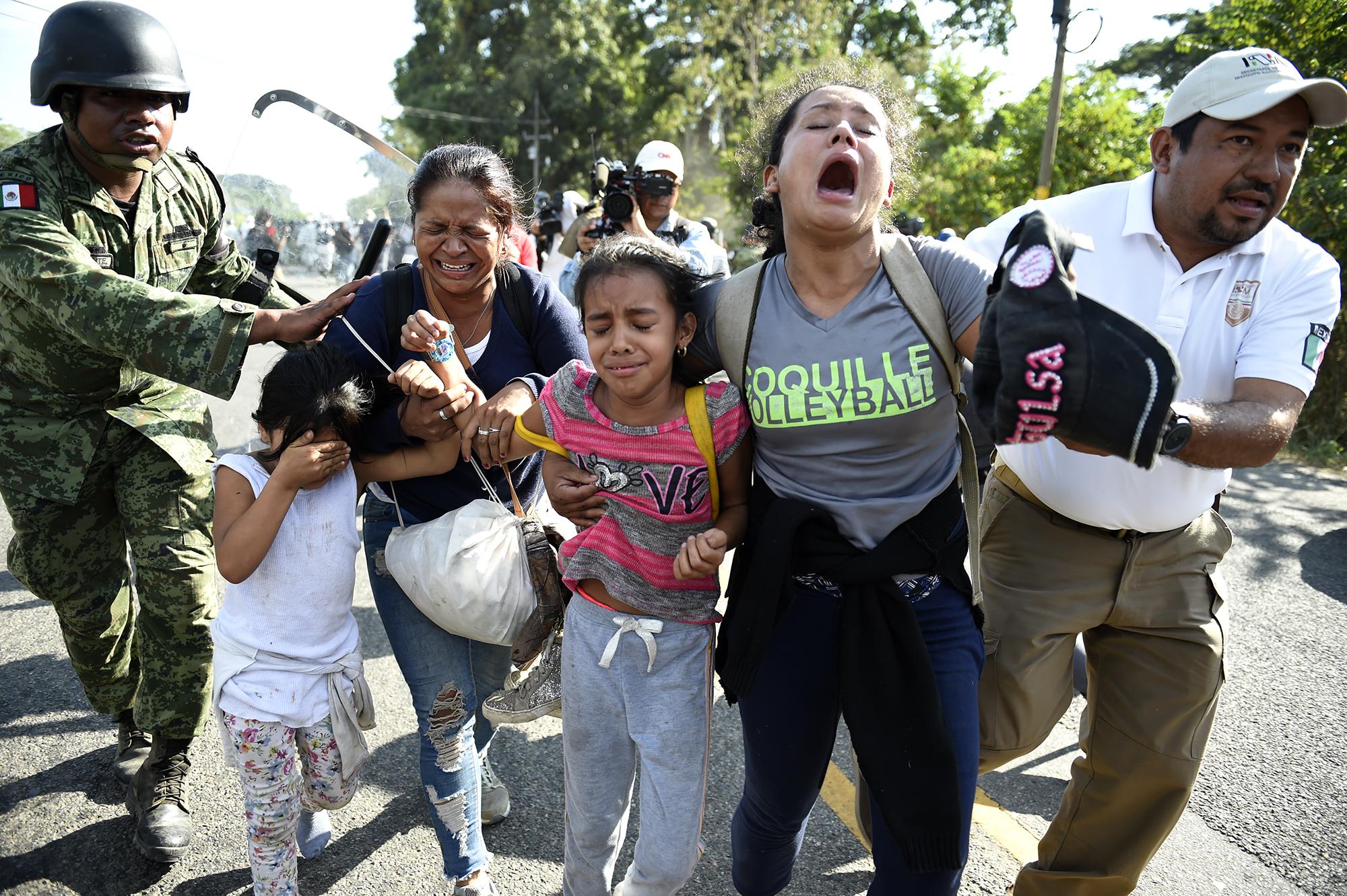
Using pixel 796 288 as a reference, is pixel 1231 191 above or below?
above

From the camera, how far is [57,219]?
8.52 feet

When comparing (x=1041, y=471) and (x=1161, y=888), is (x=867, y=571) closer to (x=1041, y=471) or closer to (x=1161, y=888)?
(x=1041, y=471)

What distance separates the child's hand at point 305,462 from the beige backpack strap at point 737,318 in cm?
99

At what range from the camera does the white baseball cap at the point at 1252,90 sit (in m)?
2.04

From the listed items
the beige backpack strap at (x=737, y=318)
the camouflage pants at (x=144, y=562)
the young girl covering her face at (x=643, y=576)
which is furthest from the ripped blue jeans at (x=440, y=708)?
the beige backpack strap at (x=737, y=318)

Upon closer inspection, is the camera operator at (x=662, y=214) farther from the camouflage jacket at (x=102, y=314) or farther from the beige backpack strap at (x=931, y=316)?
the beige backpack strap at (x=931, y=316)

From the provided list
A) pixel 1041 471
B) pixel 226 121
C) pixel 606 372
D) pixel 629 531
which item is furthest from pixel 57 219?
pixel 1041 471

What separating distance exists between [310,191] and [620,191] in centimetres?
210

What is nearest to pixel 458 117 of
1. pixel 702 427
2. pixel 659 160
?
pixel 659 160

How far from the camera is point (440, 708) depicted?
2.41 meters

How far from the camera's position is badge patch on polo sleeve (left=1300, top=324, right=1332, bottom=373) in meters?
A: 2.08

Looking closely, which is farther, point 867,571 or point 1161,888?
point 1161,888

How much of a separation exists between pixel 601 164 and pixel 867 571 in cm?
437

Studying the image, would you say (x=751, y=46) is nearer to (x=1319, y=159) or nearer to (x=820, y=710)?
(x=1319, y=159)
